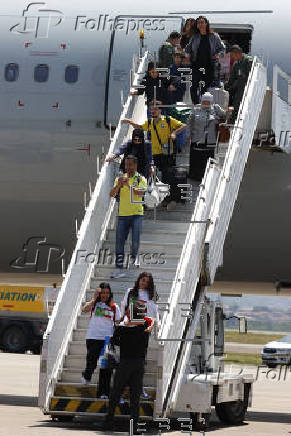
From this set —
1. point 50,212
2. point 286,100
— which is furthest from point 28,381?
point 286,100

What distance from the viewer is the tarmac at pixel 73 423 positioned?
17.2m

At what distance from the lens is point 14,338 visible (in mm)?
47344

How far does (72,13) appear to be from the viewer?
22047 millimetres

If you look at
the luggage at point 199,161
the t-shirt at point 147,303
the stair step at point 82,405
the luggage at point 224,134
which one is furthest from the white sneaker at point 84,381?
the luggage at point 224,134

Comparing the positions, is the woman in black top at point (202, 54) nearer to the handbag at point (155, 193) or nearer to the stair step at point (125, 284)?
the handbag at point (155, 193)

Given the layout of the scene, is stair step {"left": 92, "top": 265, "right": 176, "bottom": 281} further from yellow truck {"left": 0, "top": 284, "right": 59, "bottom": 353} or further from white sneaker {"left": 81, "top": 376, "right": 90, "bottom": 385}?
yellow truck {"left": 0, "top": 284, "right": 59, "bottom": 353}

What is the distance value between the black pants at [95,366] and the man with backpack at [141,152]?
112 inches

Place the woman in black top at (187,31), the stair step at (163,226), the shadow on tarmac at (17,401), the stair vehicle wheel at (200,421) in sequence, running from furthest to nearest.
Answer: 1. the shadow on tarmac at (17,401)
2. the woman in black top at (187,31)
3. the stair step at (163,226)
4. the stair vehicle wheel at (200,421)

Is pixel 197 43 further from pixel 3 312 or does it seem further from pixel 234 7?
pixel 3 312

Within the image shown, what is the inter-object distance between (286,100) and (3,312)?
28.5m

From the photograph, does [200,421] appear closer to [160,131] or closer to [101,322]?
[101,322]

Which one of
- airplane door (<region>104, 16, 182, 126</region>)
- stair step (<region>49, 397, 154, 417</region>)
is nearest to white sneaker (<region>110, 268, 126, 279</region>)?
stair step (<region>49, 397, 154, 417</region>)

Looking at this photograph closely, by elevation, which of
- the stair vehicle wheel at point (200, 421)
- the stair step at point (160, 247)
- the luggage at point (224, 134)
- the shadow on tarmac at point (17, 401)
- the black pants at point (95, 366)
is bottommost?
the shadow on tarmac at point (17, 401)

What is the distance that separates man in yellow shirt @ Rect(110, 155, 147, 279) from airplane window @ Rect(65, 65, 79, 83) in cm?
382
